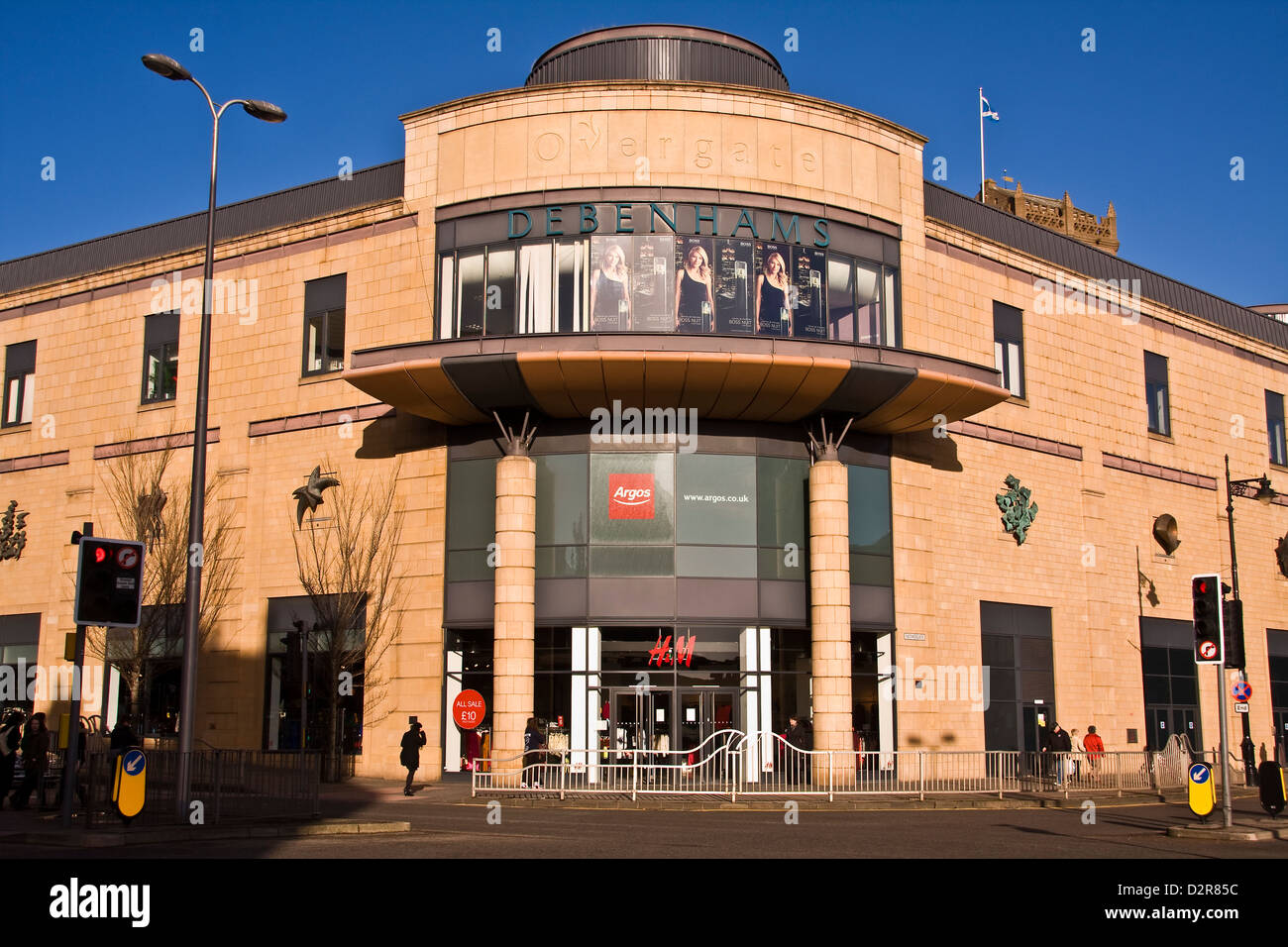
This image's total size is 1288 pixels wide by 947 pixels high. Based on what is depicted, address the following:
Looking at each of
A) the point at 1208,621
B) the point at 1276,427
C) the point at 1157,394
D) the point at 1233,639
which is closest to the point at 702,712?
the point at 1233,639

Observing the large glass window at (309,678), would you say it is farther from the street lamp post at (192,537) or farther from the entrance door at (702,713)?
the street lamp post at (192,537)

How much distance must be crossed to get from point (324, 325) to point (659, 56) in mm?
12151

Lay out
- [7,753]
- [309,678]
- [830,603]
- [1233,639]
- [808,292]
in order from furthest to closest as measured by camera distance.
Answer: [309,678] < [808,292] < [830,603] < [7,753] < [1233,639]

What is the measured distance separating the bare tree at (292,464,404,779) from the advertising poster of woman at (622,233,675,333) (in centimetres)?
814

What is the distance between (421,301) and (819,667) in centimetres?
1425

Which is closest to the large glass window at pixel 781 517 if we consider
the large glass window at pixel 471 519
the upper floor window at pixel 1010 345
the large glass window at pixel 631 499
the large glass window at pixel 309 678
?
the large glass window at pixel 631 499

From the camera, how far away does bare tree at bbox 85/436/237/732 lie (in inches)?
1454

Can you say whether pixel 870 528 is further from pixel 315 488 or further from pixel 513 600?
pixel 315 488

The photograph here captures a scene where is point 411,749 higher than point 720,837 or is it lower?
higher

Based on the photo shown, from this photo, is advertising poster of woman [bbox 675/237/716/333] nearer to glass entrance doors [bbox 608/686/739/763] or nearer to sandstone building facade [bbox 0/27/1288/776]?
sandstone building facade [bbox 0/27/1288/776]

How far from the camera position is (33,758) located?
24547 mm

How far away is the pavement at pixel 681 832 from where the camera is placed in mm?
16484

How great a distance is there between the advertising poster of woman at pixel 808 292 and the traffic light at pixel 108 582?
1894 cm
